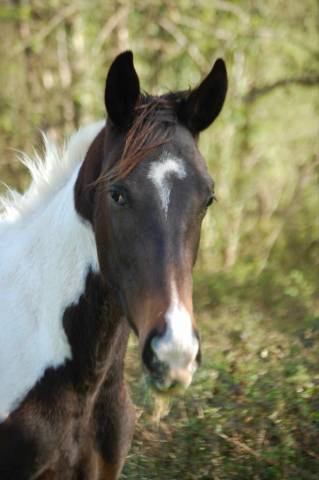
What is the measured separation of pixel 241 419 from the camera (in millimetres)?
4398

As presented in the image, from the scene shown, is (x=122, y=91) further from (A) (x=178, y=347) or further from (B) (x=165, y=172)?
(A) (x=178, y=347)

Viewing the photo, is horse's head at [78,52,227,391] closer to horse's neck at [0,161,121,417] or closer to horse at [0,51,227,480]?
horse at [0,51,227,480]

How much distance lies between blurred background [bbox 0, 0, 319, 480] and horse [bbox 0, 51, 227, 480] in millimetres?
1971

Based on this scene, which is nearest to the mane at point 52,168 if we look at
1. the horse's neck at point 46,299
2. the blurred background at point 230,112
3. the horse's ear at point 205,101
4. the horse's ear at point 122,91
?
the horse's neck at point 46,299

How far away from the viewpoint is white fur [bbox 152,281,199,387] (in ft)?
8.11

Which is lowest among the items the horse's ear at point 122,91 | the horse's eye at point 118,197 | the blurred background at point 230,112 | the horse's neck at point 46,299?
the blurred background at point 230,112

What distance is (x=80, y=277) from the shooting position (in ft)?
10.5

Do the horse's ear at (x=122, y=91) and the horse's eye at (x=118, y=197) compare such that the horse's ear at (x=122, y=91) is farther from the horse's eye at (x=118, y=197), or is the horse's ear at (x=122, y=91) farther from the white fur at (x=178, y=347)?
the white fur at (x=178, y=347)

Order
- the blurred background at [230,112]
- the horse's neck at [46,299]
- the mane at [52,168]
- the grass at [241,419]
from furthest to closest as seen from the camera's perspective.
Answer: the blurred background at [230,112] → the grass at [241,419] → the mane at [52,168] → the horse's neck at [46,299]

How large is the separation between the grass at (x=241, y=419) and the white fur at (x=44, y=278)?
796mm

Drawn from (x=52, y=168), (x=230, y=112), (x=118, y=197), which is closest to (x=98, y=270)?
(x=118, y=197)

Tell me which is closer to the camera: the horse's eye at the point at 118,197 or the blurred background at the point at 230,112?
the horse's eye at the point at 118,197

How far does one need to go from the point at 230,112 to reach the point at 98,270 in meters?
5.91

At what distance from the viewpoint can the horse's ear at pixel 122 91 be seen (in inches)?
118
